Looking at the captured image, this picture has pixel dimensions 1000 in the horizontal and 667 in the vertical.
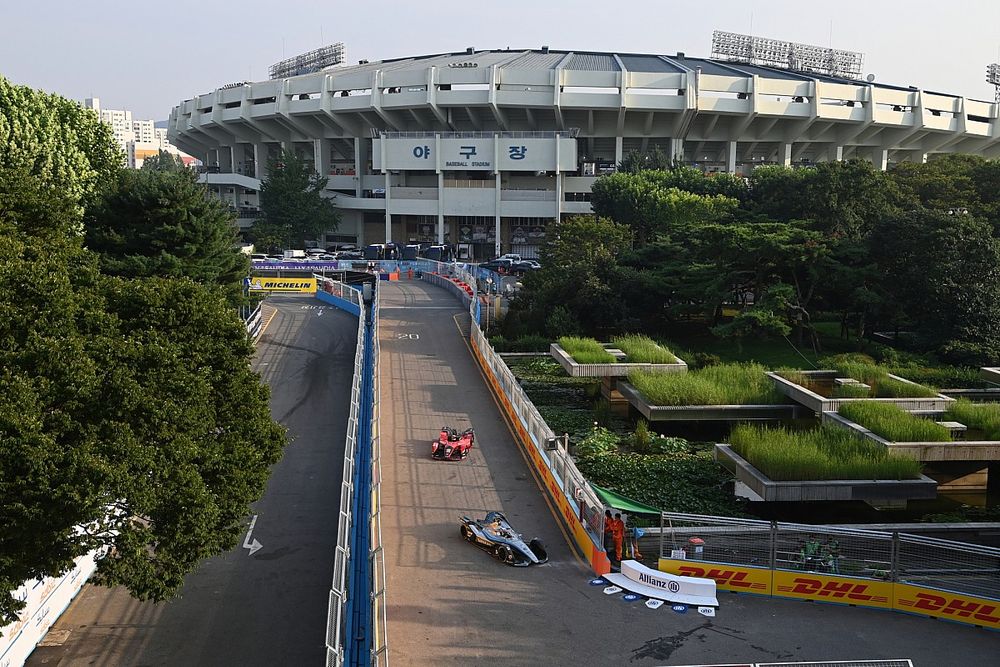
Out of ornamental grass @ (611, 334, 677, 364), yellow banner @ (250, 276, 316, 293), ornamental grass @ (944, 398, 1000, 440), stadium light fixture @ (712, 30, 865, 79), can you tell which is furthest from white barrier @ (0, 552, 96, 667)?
stadium light fixture @ (712, 30, 865, 79)

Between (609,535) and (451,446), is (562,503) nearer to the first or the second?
(609,535)

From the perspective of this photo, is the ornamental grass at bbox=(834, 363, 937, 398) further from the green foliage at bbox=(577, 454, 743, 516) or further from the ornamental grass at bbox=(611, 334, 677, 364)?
the green foliage at bbox=(577, 454, 743, 516)

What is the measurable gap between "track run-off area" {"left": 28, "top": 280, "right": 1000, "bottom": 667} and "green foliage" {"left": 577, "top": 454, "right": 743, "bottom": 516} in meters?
2.59

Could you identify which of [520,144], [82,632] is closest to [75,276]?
[82,632]

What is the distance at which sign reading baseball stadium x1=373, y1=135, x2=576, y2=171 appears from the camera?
87875 millimetres

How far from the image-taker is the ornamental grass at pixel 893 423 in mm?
24438

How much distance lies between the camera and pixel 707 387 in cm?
3086

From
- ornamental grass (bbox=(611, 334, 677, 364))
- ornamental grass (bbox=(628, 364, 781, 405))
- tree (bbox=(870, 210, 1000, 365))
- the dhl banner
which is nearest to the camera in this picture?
the dhl banner

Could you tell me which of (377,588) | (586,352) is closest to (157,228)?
(586,352)

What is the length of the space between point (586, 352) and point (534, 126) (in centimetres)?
6134

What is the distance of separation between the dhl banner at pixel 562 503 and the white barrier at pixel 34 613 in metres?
9.55

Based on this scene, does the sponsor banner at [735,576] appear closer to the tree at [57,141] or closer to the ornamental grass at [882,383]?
the ornamental grass at [882,383]

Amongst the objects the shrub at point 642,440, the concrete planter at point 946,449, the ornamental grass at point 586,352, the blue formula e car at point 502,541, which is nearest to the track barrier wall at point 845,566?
the blue formula e car at point 502,541

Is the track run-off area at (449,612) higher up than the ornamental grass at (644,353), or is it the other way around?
the ornamental grass at (644,353)
